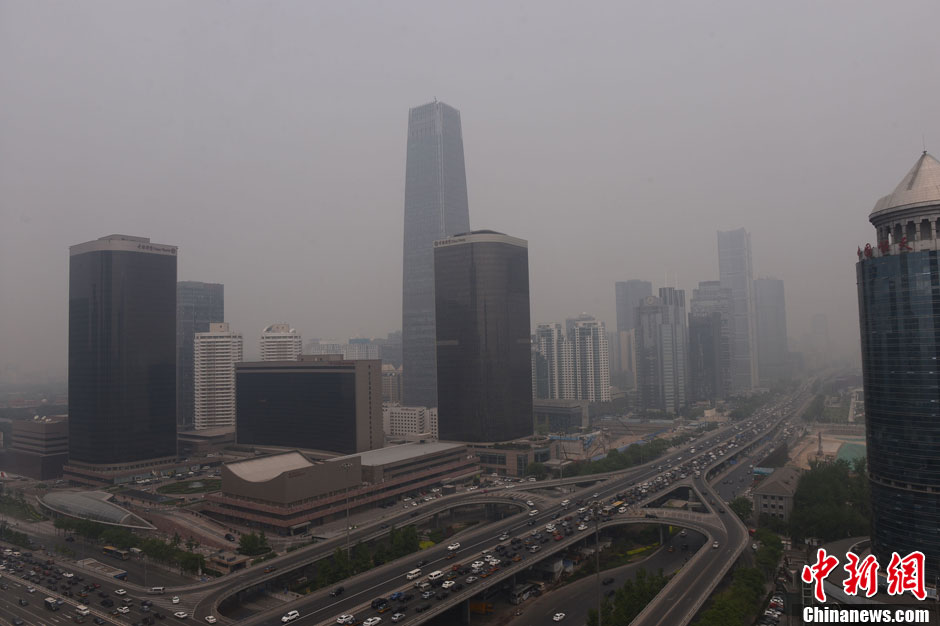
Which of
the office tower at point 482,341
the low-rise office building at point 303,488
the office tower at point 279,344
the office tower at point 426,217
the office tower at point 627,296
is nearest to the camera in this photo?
the low-rise office building at point 303,488

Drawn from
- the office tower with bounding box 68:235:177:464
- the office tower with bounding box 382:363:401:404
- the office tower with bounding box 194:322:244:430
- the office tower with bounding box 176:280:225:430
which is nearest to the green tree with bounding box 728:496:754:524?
the office tower with bounding box 68:235:177:464

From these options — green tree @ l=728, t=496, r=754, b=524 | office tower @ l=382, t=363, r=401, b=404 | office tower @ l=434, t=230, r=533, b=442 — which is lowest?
green tree @ l=728, t=496, r=754, b=524

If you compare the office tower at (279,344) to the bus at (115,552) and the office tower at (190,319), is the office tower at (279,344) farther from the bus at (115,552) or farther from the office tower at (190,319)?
the bus at (115,552)

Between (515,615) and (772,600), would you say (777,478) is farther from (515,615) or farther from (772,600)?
(515,615)

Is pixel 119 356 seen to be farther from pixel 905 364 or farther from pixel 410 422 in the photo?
pixel 905 364

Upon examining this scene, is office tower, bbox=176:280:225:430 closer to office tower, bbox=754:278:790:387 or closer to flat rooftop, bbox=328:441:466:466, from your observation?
flat rooftop, bbox=328:441:466:466

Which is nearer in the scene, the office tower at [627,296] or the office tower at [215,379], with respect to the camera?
the office tower at [215,379]

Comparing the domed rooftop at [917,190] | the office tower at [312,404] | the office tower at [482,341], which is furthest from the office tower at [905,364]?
the office tower at [312,404]
